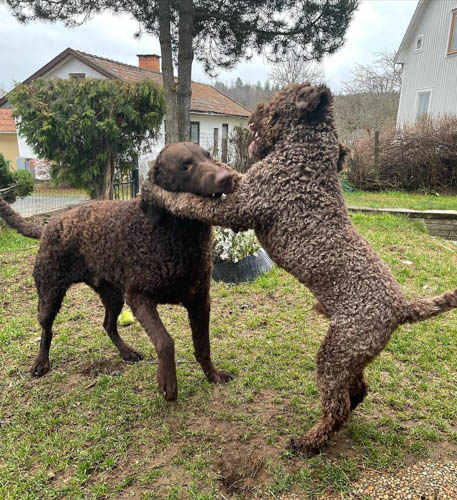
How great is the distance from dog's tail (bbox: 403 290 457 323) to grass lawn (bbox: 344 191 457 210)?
26.7ft

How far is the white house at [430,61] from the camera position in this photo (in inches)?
660

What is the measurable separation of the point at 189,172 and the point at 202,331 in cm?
129

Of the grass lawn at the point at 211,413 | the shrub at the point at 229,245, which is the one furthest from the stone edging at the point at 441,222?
the shrub at the point at 229,245

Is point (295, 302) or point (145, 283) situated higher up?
point (145, 283)

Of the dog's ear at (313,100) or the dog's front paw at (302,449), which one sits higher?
the dog's ear at (313,100)

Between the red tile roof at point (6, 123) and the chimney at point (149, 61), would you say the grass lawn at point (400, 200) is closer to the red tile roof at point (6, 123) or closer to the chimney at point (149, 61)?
the chimney at point (149, 61)

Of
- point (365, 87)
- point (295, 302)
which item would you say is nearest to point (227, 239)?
point (295, 302)

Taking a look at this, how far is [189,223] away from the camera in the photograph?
243 centimetres

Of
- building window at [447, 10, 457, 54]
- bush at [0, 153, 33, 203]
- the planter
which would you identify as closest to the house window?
building window at [447, 10, 457, 54]

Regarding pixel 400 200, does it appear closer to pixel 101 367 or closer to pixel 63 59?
pixel 101 367

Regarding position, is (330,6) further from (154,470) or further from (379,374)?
(154,470)

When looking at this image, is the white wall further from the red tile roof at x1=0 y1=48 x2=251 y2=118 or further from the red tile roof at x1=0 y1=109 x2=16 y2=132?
the red tile roof at x1=0 y1=109 x2=16 y2=132

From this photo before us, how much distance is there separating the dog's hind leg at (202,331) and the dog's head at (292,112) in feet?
4.08

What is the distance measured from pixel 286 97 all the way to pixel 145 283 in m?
1.40
